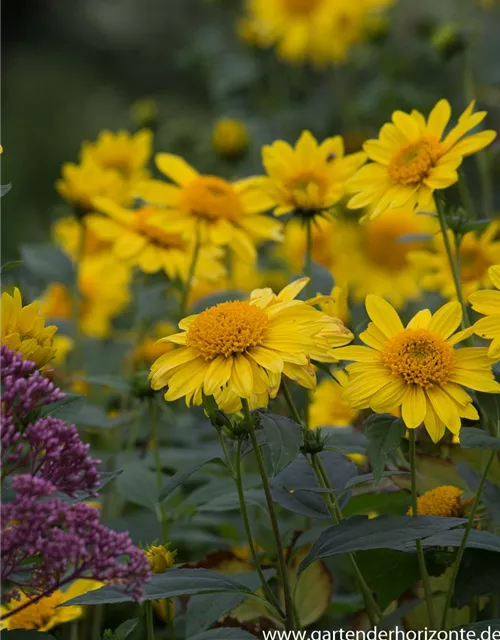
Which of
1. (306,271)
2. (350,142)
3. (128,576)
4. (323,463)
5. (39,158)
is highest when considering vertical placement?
(39,158)

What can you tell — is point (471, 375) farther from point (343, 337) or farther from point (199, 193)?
point (199, 193)

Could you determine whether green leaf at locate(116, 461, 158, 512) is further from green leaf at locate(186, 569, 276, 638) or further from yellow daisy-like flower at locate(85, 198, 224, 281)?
yellow daisy-like flower at locate(85, 198, 224, 281)

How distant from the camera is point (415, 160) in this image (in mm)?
921

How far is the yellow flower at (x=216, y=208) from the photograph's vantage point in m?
1.23

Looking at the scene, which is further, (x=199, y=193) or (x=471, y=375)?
(x=199, y=193)

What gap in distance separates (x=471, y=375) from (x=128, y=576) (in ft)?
1.00

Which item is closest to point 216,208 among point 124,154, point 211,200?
point 211,200

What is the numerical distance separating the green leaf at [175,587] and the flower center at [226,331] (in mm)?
169

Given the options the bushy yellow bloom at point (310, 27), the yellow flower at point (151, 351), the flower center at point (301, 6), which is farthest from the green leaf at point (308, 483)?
the flower center at point (301, 6)

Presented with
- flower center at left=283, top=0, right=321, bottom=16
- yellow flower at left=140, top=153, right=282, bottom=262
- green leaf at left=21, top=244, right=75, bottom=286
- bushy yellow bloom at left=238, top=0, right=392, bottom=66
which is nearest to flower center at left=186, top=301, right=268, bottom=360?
yellow flower at left=140, top=153, right=282, bottom=262

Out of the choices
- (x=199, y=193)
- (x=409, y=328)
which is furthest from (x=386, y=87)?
(x=409, y=328)

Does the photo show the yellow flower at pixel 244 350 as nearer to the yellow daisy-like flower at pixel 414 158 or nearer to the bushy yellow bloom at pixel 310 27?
the yellow daisy-like flower at pixel 414 158

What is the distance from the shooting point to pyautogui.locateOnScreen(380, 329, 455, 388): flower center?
2.51 feet

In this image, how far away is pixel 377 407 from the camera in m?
0.75
